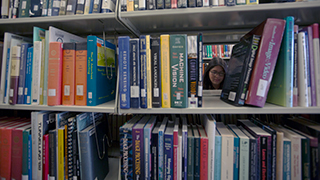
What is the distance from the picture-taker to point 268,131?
71 centimetres

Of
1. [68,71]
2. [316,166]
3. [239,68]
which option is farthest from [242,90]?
[68,71]

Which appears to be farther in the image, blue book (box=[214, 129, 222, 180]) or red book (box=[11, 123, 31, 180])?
red book (box=[11, 123, 31, 180])

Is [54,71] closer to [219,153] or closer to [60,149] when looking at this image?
[60,149]

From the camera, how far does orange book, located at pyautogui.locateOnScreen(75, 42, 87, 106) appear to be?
0.76 metres

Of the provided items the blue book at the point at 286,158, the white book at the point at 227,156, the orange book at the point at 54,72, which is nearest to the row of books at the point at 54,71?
the orange book at the point at 54,72

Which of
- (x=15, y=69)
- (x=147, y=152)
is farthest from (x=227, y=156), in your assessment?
(x=15, y=69)

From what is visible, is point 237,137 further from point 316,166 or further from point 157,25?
point 157,25

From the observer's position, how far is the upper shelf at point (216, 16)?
0.68m

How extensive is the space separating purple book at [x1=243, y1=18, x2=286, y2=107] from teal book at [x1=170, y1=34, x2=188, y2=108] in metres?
0.30

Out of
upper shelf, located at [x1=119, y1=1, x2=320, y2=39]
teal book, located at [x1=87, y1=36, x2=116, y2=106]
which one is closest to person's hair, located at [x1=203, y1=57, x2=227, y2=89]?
upper shelf, located at [x1=119, y1=1, x2=320, y2=39]

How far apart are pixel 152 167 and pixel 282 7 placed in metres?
0.96

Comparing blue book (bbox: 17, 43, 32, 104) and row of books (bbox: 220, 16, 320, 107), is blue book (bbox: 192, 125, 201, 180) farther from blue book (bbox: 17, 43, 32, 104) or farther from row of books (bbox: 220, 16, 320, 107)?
blue book (bbox: 17, 43, 32, 104)

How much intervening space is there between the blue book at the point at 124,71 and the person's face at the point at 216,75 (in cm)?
82

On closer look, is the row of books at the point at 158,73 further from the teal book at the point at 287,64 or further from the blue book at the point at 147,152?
the teal book at the point at 287,64
